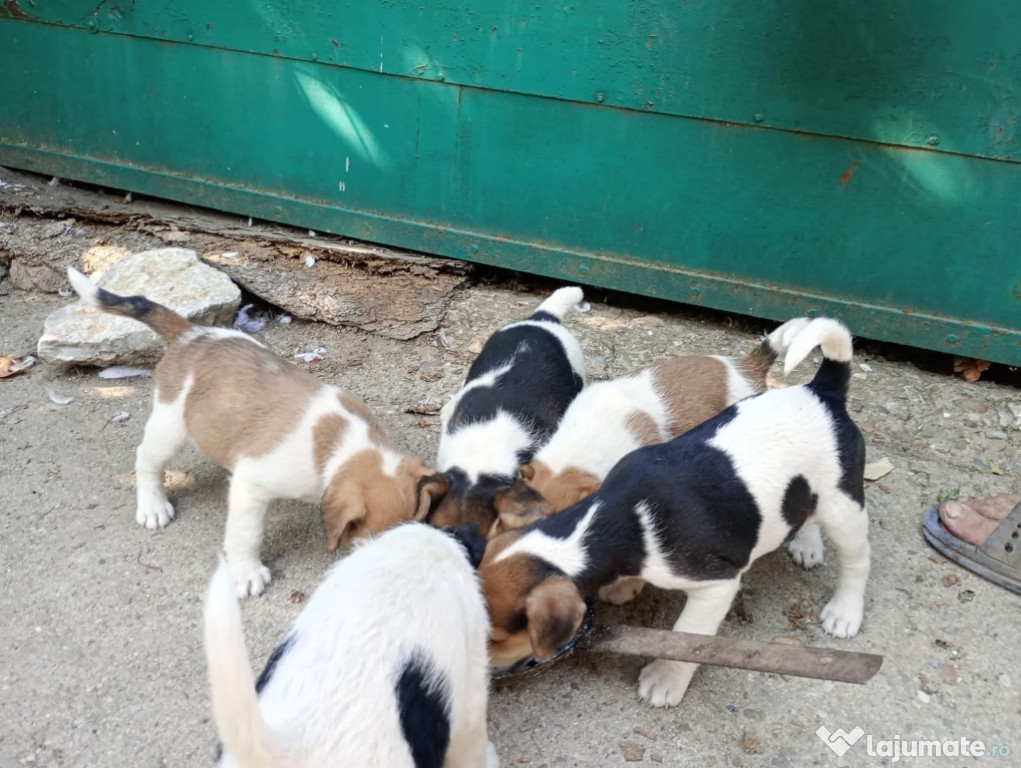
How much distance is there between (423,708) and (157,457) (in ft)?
7.51

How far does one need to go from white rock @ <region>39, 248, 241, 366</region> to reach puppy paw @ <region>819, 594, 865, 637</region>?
3.84m

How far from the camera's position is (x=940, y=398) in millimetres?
5230

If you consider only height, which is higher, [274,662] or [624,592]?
[274,662]

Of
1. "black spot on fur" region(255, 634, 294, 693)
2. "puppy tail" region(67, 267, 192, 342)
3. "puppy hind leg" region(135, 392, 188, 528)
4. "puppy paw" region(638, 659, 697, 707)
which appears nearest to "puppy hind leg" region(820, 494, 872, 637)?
"puppy paw" region(638, 659, 697, 707)

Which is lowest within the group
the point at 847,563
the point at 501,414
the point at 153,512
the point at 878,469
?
the point at 153,512

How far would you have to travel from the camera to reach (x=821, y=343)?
10.9 ft

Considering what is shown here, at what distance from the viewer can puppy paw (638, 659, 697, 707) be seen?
3.25m

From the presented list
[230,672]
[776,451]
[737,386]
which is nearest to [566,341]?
[737,386]

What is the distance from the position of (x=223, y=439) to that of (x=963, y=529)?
3.36m

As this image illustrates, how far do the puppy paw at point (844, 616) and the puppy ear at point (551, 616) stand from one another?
1.44m

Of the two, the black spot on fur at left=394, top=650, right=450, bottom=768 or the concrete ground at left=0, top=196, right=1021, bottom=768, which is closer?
the black spot on fur at left=394, top=650, right=450, bottom=768

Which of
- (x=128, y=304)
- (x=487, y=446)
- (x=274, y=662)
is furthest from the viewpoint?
(x=128, y=304)

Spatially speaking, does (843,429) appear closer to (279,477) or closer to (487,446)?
(487,446)

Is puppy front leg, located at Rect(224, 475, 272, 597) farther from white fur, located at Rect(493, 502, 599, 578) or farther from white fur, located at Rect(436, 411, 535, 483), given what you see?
white fur, located at Rect(493, 502, 599, 578)
